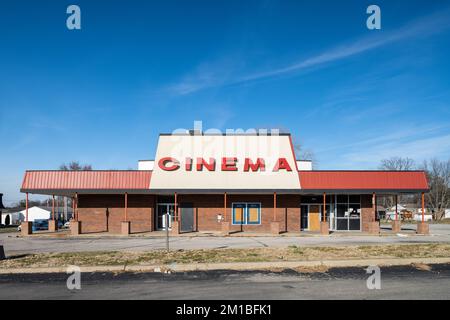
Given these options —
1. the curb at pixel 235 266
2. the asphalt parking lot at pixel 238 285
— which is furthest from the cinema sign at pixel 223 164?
the asphalt parking lot at pixel 238 285

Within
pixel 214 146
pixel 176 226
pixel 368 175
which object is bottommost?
pixel 176 226

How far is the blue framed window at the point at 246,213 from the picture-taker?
1216 inches

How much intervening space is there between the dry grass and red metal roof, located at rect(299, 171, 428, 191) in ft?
40.3

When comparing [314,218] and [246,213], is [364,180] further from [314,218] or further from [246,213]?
[246,213]

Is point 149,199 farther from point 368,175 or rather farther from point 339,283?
point 339,283

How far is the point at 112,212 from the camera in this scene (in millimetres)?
30812

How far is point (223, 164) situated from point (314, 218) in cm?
794

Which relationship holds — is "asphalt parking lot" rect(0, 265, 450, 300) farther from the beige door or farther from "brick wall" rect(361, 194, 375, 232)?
the beige door

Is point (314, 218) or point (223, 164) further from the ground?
point (223, 164)

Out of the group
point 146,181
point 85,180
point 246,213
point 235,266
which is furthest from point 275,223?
point 235,266

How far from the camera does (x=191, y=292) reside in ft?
30.2
